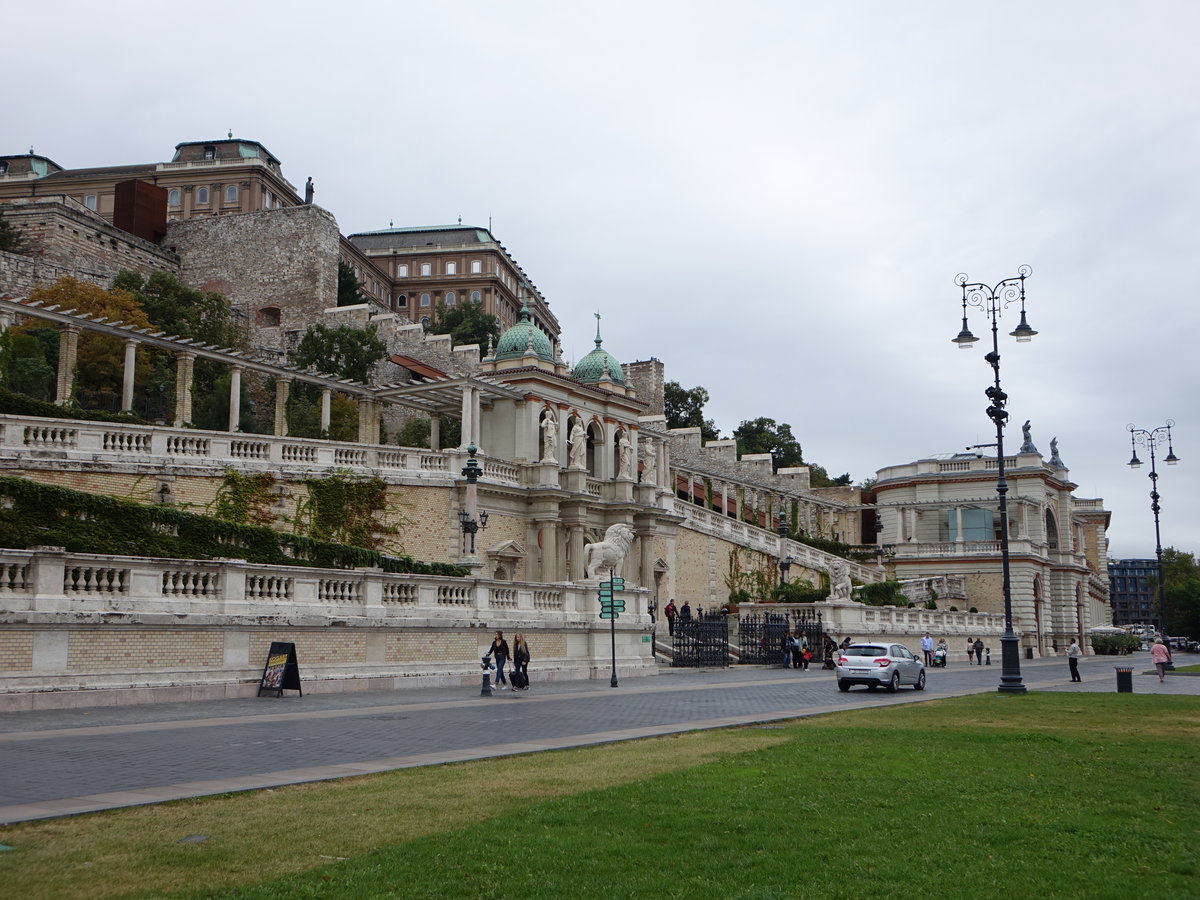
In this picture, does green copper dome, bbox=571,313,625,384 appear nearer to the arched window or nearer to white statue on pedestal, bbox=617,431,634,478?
white statue on pedestal, bbox=617,431,634,478

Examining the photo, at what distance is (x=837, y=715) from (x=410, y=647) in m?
9.61

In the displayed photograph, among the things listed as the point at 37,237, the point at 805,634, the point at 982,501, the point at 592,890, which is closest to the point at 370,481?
the point at 805,634

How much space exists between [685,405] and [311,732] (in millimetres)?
79247

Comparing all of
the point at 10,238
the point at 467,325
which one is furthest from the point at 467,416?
the point at 467,325

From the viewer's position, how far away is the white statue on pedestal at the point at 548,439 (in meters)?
43.8

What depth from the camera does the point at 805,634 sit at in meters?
43.4

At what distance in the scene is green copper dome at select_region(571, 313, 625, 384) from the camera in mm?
50406

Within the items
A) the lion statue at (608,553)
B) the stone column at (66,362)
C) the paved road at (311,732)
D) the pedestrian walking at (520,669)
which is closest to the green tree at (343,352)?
the stone column at (66,362)

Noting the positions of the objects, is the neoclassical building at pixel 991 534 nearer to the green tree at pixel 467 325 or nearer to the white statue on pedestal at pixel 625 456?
the white statue on pedestal at pixel 625 456

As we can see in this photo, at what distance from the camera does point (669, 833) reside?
28.7ft

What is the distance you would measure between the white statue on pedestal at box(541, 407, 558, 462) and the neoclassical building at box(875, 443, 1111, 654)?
116ft

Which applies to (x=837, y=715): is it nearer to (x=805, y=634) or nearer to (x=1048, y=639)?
(x=805, y=634)

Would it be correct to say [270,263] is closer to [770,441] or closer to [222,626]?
[770,441]

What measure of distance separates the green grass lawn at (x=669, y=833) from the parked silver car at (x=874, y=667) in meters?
15.1
